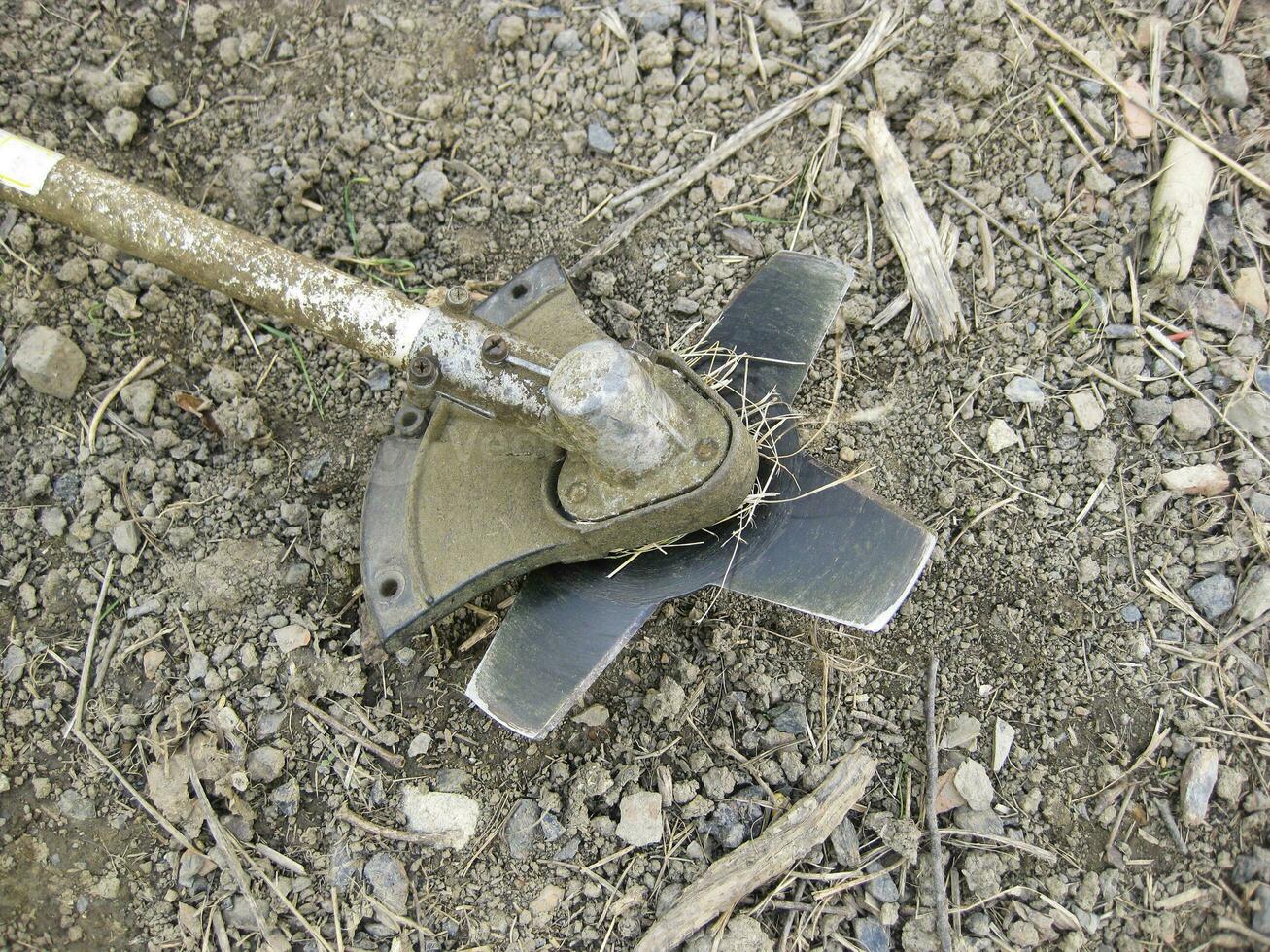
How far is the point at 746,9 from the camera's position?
272cm

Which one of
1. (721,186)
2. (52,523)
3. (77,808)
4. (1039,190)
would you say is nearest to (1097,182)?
(1039,190)

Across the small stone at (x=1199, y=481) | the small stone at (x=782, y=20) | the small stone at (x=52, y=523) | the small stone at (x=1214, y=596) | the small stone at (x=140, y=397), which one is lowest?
the small stone at (x=52, y=523)

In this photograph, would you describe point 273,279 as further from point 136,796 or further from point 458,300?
point 136,796

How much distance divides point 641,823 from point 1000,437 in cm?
131

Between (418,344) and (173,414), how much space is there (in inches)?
36.7

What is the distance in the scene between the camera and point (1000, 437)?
7.89ft

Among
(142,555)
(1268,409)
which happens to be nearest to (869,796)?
(1268,409)

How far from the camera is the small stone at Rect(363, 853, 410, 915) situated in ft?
7.10

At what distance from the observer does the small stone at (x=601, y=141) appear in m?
2.67

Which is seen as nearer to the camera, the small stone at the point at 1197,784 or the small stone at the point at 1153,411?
the small stone at the point at 1197,784

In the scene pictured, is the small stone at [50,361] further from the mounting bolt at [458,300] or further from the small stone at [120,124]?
the mounting bolt at [458,300]

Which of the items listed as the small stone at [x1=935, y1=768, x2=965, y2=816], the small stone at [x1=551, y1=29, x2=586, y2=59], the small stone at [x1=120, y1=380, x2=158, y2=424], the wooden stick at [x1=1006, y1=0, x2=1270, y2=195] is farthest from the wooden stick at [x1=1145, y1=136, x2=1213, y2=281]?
the small stone at [x1=120, y1=380, x2=158, y2=424]

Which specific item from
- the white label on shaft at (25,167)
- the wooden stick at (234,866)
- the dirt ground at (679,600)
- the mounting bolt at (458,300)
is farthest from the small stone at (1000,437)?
the white label on shaft at (25,167)

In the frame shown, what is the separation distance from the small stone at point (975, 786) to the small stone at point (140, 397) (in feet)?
7.32
